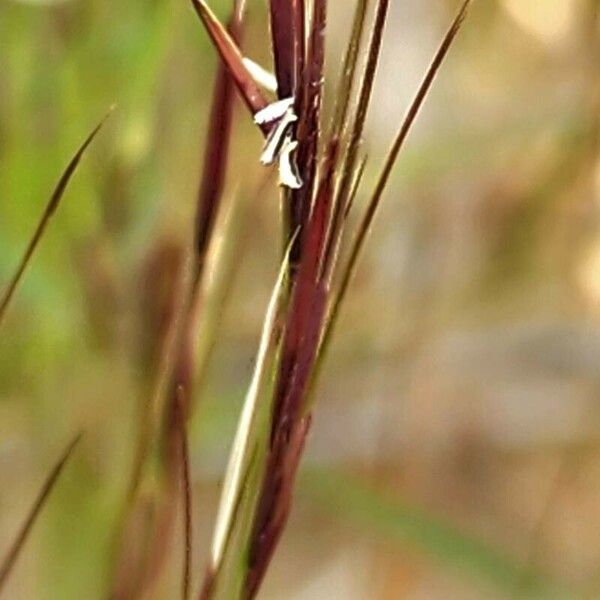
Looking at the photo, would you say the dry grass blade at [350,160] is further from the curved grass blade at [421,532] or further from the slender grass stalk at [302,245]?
the curved grass blade at [421,532]

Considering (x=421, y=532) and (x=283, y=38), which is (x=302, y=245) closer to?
(x=283, y=38)

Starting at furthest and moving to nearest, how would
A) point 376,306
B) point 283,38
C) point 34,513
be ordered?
point 376,306, point 34,513, point 283,38

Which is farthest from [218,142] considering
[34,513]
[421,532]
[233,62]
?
[421,532]

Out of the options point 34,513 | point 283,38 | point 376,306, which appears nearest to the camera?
point 283,38

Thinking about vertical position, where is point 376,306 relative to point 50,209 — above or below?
below

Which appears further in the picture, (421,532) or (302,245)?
(421,532)

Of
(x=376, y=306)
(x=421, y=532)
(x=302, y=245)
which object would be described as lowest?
(x=421, y=532)

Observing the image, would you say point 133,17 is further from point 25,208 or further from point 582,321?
point 582,321

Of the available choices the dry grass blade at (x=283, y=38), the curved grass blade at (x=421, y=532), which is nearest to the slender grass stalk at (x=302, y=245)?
the dry grass blade at (x=283, y=38)
